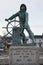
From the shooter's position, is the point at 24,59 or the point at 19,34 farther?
the point at 19,34

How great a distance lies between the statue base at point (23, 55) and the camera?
1515cm

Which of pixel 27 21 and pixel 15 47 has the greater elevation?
pixel 27 21

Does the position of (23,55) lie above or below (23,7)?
below

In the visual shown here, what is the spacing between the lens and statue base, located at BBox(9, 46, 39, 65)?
15.1 m

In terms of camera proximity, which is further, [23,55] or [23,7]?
[23,7]

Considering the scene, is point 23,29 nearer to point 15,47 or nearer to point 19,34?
point 19,34

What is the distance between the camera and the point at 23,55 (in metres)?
15.2

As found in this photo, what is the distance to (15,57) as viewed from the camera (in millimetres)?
15234

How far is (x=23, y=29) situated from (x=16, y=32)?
0.39 metres

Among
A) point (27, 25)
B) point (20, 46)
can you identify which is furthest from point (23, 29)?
point (20, 46)

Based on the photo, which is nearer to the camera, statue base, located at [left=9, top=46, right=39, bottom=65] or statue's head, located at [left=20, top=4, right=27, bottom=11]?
statue base, located at [left=9, top=46, right=39, bottom=65]

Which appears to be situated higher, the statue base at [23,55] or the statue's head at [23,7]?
the statue's head at [23,7]

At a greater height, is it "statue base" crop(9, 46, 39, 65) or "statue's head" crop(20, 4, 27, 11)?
"statue's head" crop(20, 4, 27, 11)

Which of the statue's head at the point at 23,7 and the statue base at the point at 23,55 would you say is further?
the statue's head at the point at 23,7
